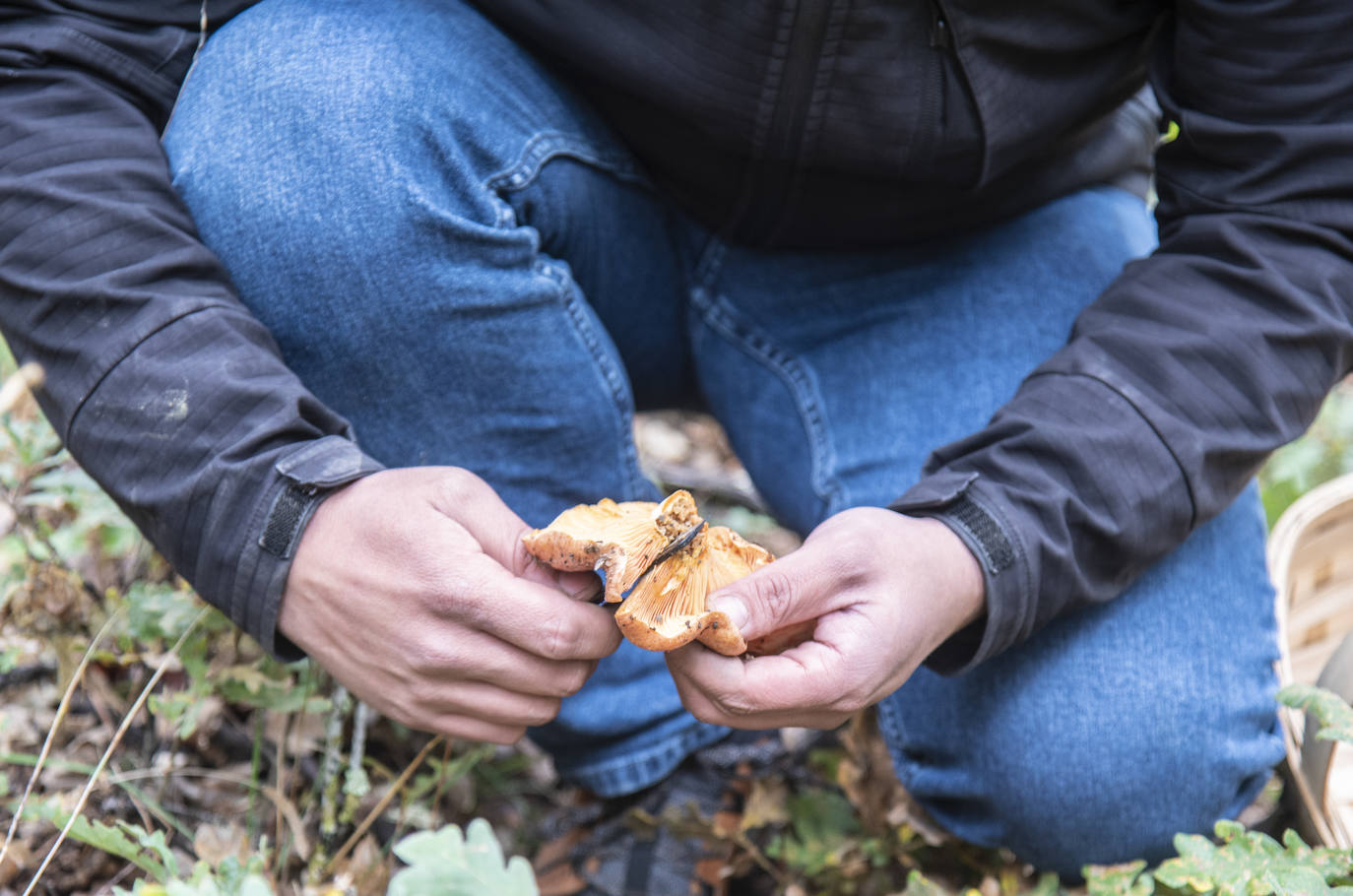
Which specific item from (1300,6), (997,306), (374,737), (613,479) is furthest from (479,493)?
(1300,6)

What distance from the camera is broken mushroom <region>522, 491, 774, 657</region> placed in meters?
1.36

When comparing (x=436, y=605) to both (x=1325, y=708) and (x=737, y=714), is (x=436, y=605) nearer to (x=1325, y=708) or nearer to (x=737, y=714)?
(x=737, y=714)

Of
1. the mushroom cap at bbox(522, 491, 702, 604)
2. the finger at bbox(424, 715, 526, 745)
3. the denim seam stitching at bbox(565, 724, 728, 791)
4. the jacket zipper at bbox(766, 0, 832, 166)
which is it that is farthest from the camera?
the denim seam stitching at bbox(565, 724, 728, 791)

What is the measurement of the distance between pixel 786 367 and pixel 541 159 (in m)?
0.73

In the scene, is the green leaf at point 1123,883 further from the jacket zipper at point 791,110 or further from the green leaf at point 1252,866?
the jacket zipper at point 791,110

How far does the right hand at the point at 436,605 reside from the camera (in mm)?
1421

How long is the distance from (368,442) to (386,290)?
31 cm

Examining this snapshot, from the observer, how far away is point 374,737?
2.21 meters

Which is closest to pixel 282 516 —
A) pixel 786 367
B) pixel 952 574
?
pixel 952 574

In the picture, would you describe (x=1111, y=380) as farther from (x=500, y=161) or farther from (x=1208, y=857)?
(x=500, y=161)

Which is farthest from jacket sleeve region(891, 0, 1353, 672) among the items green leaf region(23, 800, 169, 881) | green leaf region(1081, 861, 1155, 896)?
green leaf region(23, 800, 169, 881)

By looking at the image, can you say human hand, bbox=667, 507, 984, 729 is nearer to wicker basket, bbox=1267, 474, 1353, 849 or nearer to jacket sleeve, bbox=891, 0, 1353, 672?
jacket sleeve, bbox=891, 0, 1353, 672

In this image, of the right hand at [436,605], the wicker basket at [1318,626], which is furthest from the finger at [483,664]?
the wicker basket at [1318,626]

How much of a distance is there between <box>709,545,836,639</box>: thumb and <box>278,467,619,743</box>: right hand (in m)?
0.22
